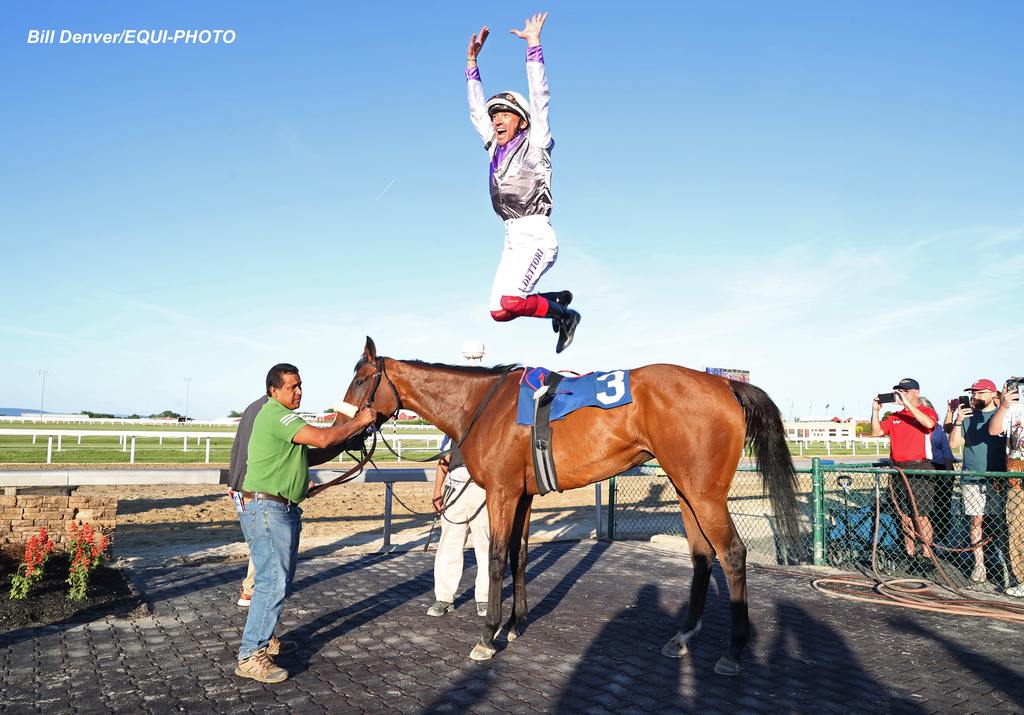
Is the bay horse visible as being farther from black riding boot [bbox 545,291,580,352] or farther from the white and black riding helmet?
the white and black riding helmet

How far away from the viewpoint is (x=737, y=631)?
4.80 meters

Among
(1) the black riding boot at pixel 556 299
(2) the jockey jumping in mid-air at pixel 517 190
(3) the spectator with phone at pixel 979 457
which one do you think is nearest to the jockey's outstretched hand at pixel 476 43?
(2) the jockey jumping in mid-air at pixel 517 190

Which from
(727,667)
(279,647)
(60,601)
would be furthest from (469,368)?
(60,601)

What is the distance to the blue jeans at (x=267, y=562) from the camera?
14.6 ft

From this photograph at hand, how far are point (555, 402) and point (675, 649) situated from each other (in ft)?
6.53

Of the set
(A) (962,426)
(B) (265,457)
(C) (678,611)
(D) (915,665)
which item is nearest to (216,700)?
(B) (265,457)

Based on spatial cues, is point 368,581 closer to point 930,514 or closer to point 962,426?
point 930,514

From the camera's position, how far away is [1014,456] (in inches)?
295

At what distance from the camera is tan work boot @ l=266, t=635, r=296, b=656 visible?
4.76 m

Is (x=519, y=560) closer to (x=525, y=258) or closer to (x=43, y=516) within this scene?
(x=525, y=258)

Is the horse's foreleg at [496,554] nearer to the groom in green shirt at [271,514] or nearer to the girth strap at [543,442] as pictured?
the girth strap at [543,442]

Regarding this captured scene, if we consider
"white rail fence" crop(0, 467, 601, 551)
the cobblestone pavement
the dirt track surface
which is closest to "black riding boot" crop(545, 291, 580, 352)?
the cobblestone pavement

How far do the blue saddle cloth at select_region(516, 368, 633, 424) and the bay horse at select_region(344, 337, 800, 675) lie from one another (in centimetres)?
7

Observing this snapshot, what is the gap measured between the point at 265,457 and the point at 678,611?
3939 mm
